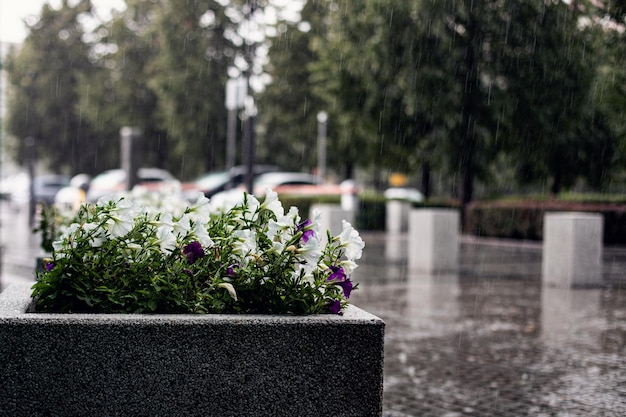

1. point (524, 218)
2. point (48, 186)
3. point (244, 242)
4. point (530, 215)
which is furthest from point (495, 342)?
point (48, 186)

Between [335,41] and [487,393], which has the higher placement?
[335,41]

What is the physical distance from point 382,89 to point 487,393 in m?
23.9

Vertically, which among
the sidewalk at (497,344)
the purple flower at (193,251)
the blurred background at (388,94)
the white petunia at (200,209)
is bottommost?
the sidewalk at (497,344)

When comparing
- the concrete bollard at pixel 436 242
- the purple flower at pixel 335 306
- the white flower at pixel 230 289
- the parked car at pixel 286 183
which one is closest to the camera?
the white flower at pixel 230 289

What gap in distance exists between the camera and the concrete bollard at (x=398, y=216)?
3195cm

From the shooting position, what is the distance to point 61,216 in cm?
805

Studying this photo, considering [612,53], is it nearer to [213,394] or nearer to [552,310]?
[552,310]

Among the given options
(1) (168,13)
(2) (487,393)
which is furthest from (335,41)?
(2) (487,393)

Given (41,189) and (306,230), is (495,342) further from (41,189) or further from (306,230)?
(41,189)

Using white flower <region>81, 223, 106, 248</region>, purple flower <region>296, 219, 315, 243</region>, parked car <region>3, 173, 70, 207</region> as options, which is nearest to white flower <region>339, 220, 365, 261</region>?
purple flower <region>296, 219, 315, 243</region>

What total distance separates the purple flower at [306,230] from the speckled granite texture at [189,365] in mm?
422

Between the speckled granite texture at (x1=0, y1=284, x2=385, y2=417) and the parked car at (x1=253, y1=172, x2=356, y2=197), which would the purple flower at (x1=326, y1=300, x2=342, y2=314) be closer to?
the speckled granite texture at (x1=0, y1=284, x2=385, y2=417)

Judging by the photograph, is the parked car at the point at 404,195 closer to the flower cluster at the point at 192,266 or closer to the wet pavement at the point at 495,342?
the wet pavement at the point at 495,342

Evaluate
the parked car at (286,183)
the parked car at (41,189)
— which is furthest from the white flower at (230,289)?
the parked car at (41,189)
